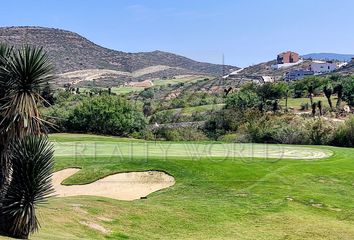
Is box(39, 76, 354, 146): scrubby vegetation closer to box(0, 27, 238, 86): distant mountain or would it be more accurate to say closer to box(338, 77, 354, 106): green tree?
box(338, 77, 354, 106): green tree

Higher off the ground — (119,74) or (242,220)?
(119,74)

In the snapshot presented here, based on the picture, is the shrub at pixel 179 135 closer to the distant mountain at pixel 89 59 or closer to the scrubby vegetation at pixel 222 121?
the scrubby vegetation at pixel 222 121

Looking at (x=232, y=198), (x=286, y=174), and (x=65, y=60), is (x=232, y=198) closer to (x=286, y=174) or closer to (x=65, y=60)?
(x=286, y=174)

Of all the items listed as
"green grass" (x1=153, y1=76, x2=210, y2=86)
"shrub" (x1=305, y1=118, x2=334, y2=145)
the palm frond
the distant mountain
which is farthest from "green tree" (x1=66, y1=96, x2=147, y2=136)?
"green grass" (x1=153, y1=76, x2=210, y2=86)

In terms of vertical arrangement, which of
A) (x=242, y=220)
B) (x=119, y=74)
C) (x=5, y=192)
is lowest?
(x=242, y=220)

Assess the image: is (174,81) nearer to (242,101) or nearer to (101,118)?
(242,101)

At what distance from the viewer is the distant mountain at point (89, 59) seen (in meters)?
142

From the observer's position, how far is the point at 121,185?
29.8 meters

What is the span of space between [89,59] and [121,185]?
140643 mm

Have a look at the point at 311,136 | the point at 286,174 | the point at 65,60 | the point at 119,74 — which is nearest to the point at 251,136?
the point at 311,136

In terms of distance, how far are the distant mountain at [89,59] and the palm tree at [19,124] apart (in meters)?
119

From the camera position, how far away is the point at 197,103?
109 meters

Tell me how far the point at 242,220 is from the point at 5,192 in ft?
40.2

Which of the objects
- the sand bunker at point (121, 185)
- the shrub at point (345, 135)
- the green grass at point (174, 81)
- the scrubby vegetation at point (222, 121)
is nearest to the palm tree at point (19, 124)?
the sand bunker at point (121, 185)
